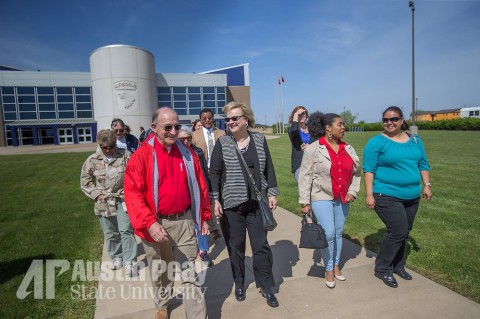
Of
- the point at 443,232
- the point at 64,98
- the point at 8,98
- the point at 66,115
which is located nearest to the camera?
the point at 443,232

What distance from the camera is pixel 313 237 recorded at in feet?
10.6

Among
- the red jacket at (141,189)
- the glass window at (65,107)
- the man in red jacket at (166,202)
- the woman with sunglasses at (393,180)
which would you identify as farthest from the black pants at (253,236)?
the glass window at (65,107)

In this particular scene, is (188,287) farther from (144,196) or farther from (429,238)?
(429,238)

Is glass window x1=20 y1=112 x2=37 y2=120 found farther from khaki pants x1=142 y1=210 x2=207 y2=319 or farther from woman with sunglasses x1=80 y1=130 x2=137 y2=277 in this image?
khaki pants x1=142 y1=210 x2=207 y2=319

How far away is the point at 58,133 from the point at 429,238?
47177 mm

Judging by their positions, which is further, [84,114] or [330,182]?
[84,114]

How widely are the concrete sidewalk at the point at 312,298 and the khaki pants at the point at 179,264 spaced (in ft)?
1.26

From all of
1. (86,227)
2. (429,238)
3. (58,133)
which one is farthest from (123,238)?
(58,133)

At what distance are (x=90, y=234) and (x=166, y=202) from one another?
4165 millimetres

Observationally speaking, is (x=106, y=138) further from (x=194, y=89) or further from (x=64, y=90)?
(x=64, y=90)

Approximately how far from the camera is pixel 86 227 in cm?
641

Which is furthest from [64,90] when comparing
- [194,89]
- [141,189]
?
[141,189]

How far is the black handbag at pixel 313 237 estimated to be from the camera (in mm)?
3189

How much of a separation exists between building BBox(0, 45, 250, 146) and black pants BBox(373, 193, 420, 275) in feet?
124
